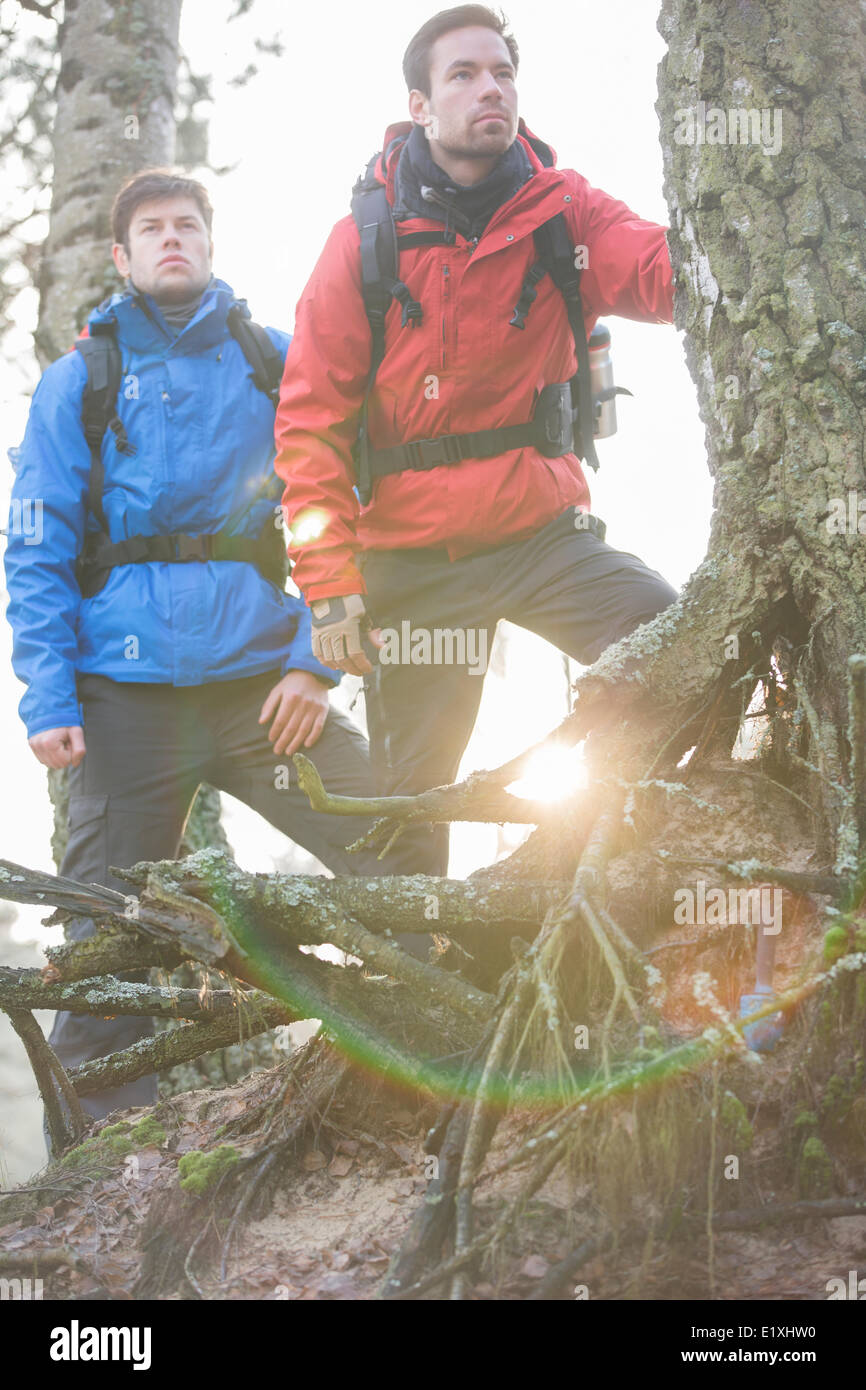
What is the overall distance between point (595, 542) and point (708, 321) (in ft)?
2.80

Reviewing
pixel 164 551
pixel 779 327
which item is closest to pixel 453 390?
pixel 779 327

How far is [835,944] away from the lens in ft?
8.80

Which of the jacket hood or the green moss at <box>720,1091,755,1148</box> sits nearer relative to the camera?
the green moss at <box>720,1091,755,1148</box>

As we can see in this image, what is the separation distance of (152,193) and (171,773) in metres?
2.55

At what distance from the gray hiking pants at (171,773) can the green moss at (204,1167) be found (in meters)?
1.22

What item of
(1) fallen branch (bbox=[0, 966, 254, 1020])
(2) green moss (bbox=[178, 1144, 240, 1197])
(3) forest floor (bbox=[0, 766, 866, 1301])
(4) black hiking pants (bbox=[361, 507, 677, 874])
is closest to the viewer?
(3) forest floor (bbox=[0, 766, 866, 1301])

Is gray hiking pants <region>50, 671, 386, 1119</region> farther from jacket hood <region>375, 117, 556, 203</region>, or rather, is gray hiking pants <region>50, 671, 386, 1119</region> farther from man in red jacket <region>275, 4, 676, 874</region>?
jacket hood <region>375, 117, 556, 203</region>

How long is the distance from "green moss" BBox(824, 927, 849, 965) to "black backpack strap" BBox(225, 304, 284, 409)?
10.5 feet

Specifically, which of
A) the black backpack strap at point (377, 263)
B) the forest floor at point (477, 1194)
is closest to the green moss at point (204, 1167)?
the forest floor at point (477, 1194)

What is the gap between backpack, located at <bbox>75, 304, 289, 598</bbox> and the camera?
14.8ft

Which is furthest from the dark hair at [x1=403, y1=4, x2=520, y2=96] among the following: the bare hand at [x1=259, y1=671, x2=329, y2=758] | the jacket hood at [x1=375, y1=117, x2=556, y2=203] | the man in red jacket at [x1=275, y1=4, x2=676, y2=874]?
the bare hand at [x1=259, y1=671, x2=329, y2=758]

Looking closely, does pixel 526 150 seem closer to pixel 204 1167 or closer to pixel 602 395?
pixel 602 395

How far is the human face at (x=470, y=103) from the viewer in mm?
4023

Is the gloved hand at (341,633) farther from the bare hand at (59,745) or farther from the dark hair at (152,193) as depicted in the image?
the dark hair at (152,193)
